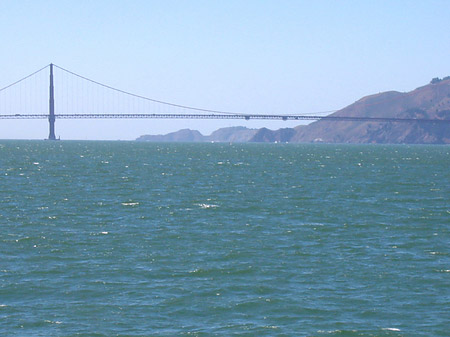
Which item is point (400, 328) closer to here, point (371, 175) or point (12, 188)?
point (12, 188)

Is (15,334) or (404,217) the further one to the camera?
(404,217)

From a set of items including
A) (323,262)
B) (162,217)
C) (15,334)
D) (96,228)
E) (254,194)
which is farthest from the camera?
(254,194)

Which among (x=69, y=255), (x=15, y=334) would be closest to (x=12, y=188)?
(x=69, y=255)

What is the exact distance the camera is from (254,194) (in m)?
44.9

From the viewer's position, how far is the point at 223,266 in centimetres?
2166

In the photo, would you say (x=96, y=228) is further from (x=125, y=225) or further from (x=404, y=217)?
(x=404, y=217)

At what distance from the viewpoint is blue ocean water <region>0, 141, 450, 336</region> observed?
16.2m

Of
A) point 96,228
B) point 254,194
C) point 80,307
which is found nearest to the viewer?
point 80,307

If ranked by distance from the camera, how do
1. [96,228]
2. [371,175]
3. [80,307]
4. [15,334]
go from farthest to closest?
[371,175]
[96,228]
[80,307]
[15,334]

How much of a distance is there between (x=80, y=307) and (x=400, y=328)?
7.35m

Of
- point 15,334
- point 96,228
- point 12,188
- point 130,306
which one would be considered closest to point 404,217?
point 96,228

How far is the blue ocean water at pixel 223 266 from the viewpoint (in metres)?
16.2

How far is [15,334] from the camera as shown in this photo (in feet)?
49.8

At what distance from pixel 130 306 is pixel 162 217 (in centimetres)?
1559
